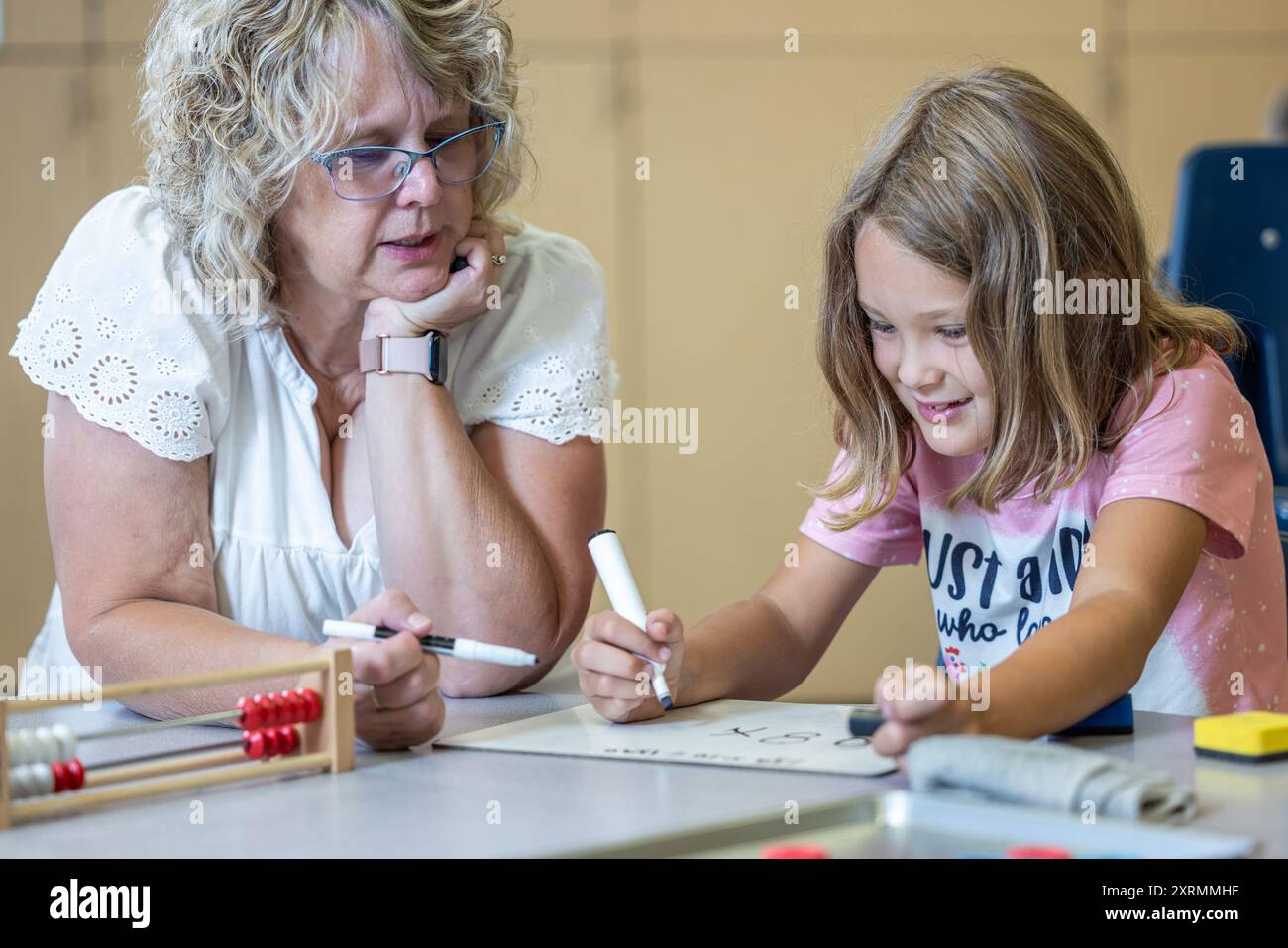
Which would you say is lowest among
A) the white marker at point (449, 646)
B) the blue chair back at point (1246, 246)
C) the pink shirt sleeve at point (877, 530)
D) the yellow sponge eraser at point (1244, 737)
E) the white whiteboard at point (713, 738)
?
the white whiteboard at point (713, 738)

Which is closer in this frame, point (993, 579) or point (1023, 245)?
point (1023, 245)

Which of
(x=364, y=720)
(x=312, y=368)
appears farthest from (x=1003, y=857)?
(x=312, y=368)

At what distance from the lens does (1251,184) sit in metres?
1.91

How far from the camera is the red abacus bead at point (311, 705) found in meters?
0.92

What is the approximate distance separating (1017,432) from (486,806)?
25.3 inches

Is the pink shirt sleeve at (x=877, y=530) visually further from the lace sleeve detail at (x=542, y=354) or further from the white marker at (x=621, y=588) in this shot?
the white marker at (x=621, y=588)

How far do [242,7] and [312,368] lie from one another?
1.20ft

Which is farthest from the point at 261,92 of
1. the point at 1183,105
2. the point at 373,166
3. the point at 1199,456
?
the point at 1183,105

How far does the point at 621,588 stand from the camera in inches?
42.8

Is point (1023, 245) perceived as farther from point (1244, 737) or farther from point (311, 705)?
point (311, 705)

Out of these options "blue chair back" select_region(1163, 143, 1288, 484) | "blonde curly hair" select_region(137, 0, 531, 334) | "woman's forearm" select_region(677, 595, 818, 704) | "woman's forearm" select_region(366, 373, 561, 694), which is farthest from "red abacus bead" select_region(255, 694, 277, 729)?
"blue chair back" select_region(1163, 143, 1288, 484)

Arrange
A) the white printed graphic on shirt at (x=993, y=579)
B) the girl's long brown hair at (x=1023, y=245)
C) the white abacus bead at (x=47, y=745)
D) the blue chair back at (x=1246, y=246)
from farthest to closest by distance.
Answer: the blue chair back at (x=1246, y=246) → the white printed graphic on shirt at (x=993, y=579) → the girl's long brown hair at (x=1023, y=245) → the white abacus bead at (x=47, y=745)

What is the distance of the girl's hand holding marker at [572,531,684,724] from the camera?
3.52 feet

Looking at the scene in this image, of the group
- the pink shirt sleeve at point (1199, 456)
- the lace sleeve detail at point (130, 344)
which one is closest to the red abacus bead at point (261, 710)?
the lace sleeve detail at point (130, 344)
